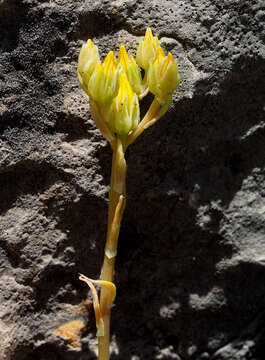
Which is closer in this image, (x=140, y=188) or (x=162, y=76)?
(x=162, y=76)

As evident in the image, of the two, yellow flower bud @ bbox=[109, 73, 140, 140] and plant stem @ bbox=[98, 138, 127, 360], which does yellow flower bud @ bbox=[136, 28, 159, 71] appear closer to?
yellow flower bud @ bbox=[109, 73, 140, 140]

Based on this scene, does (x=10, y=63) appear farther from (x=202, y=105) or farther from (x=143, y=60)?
(x=202, y=105)

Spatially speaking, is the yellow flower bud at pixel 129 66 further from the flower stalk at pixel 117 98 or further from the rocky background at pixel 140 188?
the rocky background at pixel 140 188

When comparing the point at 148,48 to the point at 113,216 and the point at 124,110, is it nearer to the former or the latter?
the point at 124,110

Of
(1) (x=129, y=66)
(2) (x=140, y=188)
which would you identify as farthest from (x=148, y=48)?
(2) (x=140, y=188)

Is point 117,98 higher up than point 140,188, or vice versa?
point 117,98

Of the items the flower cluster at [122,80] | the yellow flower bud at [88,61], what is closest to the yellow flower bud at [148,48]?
the flower cluster at [122,80]

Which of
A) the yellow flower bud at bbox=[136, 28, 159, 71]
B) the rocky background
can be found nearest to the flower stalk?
the yellow flower bud at bbox=[136, 28, 159, 71]
